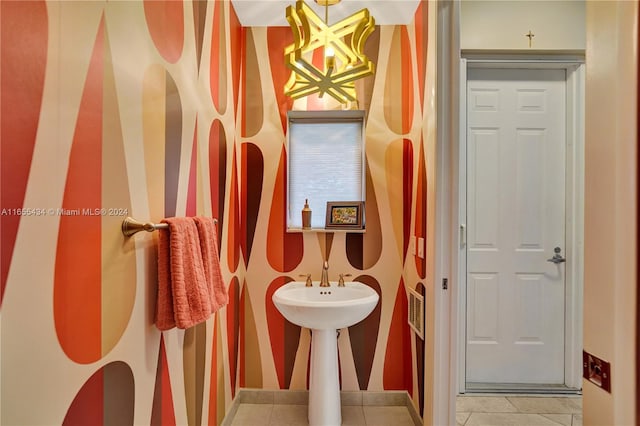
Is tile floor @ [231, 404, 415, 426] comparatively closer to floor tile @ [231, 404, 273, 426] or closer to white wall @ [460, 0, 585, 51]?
floor tile @ [231, 404, 273, 426]

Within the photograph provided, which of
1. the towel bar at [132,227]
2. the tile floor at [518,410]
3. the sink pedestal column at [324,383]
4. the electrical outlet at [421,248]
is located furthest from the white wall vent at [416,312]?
the towel bar at [132,227]

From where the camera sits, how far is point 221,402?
6.20ft

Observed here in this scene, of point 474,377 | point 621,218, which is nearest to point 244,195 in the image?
point 621,218

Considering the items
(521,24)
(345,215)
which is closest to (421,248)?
(345,215)

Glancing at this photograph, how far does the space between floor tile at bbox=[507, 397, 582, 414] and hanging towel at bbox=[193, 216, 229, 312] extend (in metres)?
2.22

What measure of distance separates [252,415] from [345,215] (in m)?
1.43

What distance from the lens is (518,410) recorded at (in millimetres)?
2250

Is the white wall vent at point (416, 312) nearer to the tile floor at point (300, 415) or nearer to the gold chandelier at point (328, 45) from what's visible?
the tile floor at point (300, 415)

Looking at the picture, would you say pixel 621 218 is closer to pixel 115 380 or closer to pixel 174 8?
pixel 115 380

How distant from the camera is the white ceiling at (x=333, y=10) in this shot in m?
2.09

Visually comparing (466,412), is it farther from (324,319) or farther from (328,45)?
(328,45)

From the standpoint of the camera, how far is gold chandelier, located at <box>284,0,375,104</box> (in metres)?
1.71

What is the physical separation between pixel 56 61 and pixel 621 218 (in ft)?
4.01

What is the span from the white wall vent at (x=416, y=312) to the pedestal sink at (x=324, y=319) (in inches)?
9.6
